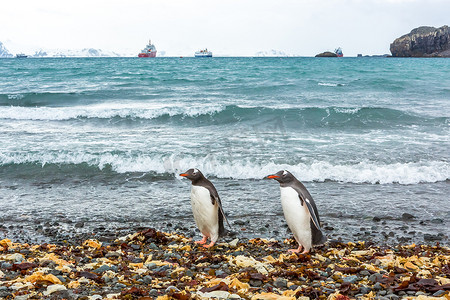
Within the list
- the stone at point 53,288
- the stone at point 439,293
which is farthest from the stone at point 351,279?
the stone at point 53,288

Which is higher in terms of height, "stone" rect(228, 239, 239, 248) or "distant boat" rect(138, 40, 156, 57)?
"distant boat" rect(138, 40, 156, 57)

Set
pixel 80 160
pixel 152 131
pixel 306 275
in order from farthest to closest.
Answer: pixel 152 131 → pixel 80 160 → pixel 306 275

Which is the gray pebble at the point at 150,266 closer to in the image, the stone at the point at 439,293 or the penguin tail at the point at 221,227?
the penguin tail at the point at 221,227

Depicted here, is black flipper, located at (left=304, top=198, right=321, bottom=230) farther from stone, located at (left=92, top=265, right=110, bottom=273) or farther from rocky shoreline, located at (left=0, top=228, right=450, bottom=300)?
stone, located at (left=92, top=265, right=110, bottom=273)

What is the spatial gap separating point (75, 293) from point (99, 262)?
1.06 m

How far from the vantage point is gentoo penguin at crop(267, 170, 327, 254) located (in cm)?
535

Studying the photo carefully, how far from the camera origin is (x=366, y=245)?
5.80m

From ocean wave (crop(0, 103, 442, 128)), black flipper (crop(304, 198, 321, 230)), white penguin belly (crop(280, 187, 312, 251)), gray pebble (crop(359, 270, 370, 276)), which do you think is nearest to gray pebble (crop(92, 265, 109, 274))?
white penguin belly (crop(280, 187, 312, 251))

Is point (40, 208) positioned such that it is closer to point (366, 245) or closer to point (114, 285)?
point (114, 285)

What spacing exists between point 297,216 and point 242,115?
516 inches

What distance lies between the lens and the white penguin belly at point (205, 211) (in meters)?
5.73

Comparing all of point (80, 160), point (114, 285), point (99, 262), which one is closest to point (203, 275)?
point (114, 285)

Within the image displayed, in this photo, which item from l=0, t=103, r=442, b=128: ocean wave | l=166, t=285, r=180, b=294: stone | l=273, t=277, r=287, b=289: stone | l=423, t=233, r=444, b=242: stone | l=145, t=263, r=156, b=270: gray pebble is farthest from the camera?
l=0, t=103, r=442, b=128: ocean wave

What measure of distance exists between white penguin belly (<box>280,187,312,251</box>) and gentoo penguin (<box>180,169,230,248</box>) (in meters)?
0.82
